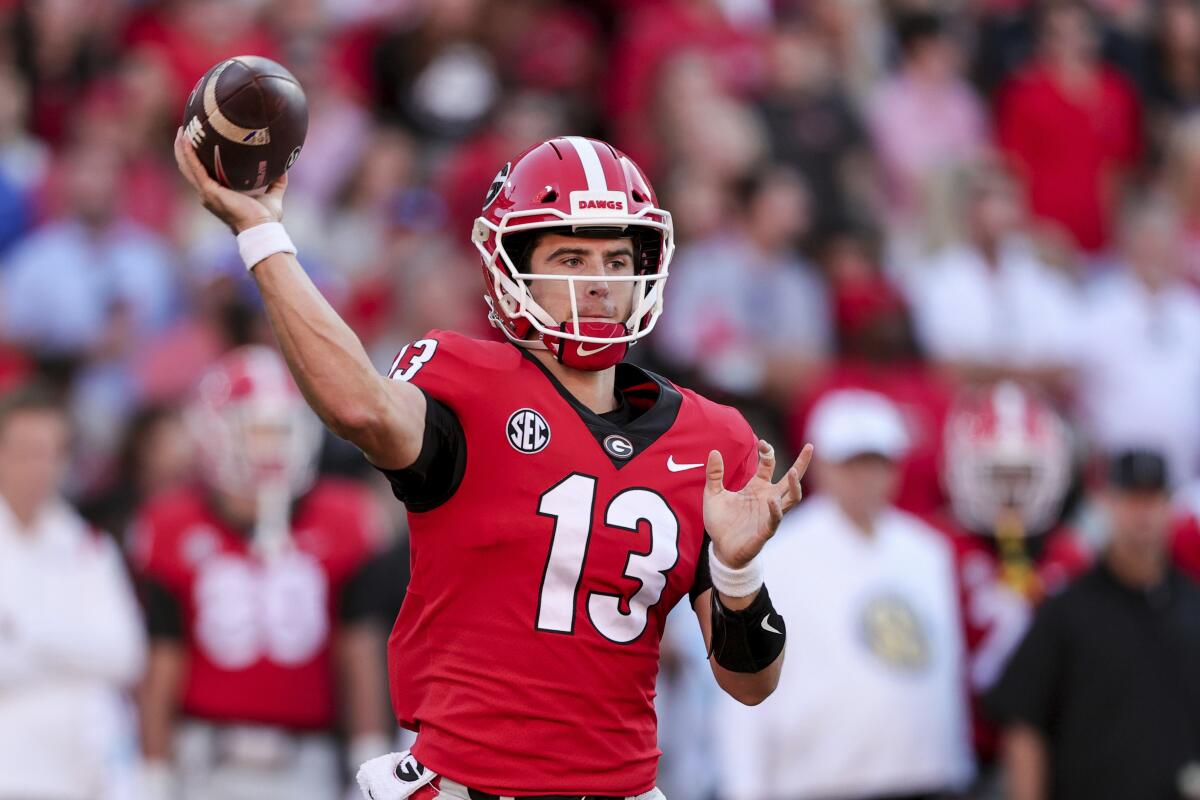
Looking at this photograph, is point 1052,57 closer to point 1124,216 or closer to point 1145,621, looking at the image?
point 1124,216

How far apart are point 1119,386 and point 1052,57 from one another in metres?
2.64

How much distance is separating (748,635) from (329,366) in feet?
3.13

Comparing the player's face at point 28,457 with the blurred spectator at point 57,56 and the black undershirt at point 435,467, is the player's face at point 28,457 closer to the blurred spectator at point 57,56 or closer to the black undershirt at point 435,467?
the black undershirt at point 435,467

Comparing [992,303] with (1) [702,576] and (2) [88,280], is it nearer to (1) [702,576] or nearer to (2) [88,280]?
(2) [88,280]

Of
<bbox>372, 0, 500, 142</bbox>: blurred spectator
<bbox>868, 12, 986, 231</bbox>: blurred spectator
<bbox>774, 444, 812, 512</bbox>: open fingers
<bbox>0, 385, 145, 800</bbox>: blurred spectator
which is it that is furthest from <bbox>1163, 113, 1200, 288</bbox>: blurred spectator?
<bbox>774, 444, 812, 512</bbox>: open fingers

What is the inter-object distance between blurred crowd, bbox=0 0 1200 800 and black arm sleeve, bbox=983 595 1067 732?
0.03ft

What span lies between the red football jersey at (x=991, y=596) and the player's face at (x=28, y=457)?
324cm

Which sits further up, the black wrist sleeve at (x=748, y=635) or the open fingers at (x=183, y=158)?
the open fingers at (x=183, y=158)

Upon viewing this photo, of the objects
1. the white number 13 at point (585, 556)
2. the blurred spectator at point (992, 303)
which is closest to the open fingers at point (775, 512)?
the white number 13 at point (585, 556)

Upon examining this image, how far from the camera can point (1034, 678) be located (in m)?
6.55

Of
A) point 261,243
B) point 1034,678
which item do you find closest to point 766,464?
point 261,243

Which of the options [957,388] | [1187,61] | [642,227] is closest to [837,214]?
[957,388]

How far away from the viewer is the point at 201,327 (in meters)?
8.84

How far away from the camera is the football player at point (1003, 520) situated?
721cm
